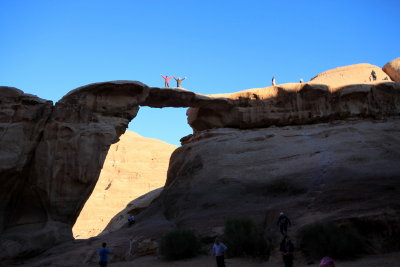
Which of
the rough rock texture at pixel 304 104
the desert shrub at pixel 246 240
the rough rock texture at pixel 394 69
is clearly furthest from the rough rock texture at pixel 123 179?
the desert shrub at pixel 246 240

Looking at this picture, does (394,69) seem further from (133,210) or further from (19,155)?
(19,155)

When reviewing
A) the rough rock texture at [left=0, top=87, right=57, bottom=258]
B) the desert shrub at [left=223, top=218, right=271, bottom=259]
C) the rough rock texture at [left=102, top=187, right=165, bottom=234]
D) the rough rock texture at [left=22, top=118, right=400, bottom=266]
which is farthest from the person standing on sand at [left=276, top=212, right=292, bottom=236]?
the rough rock texture at [left=102, top=187, right=165, bottom=234]

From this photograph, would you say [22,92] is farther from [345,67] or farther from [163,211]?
[345,67]

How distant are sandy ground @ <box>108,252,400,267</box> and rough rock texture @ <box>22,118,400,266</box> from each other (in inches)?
33.5

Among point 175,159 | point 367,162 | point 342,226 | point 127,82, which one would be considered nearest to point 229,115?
point 175,159

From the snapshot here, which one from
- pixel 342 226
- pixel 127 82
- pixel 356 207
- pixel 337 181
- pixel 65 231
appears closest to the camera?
pixel 342 226

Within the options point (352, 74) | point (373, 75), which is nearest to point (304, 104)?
point (373, 75)

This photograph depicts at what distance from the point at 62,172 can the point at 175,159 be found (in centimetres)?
734

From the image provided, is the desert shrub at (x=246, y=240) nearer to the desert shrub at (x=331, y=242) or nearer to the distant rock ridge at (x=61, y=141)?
the desert shrub at (x=331, y=242)

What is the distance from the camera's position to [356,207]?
14.3 m

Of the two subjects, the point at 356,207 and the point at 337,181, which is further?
the point at 337,181

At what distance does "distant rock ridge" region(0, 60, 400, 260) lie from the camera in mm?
19906

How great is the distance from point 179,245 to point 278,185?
5887 millimetres

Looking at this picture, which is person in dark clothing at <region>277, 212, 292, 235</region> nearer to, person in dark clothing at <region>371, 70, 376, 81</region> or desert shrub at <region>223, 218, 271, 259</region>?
desert shrub at <region>223, 218, 271, 259</region>
